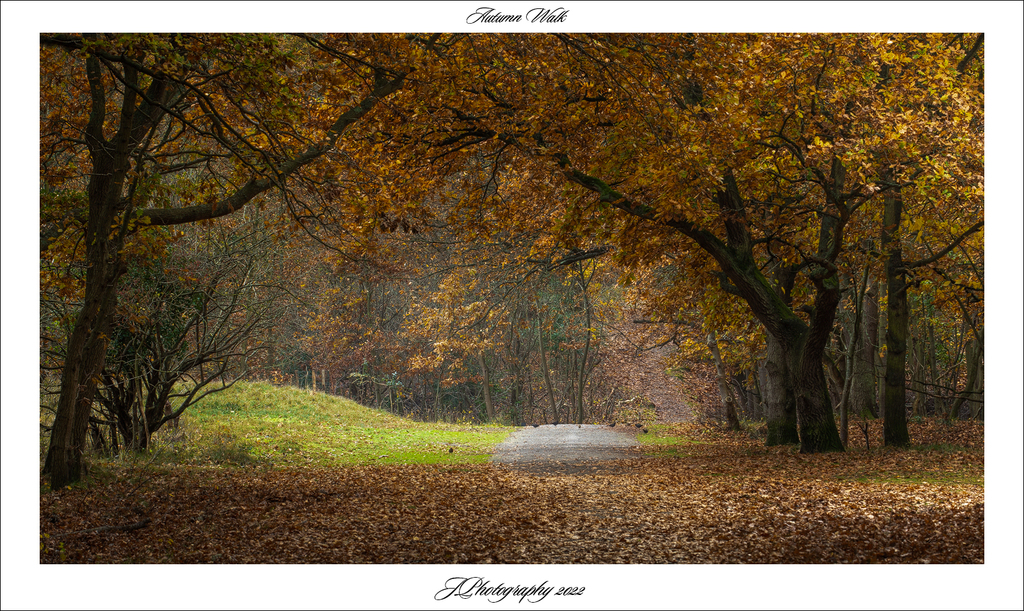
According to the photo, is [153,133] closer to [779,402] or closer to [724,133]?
[724,133]

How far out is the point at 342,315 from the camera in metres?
28.3

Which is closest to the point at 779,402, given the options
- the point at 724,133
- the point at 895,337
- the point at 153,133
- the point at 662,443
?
the point at 895,337

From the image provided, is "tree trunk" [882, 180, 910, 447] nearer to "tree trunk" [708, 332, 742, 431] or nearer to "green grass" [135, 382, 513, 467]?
"tree trunk" [708, 332, 742, 431]

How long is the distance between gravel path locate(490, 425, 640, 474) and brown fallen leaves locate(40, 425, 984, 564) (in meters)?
1.19

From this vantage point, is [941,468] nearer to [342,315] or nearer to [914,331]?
[914,331]

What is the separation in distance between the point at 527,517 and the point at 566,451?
751cm

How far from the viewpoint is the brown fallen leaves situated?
17.7ft

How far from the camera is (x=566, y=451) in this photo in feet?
46.8

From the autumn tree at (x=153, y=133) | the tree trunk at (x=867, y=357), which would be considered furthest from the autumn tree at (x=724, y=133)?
the tree trunk at (x=867, y=357)

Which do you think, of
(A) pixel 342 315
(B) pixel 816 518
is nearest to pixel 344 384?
(A) pixel 342 315

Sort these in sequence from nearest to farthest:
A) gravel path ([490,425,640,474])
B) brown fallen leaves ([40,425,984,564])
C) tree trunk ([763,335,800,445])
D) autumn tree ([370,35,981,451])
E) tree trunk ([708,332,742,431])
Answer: brown fallen leaves ([40,425,984,564]), autumn tree ([370,35,981,451]), gravel path ([490,425,640,474]), tree trunk ([763,335,800,445]), tree trunk ([708,332,742,431])

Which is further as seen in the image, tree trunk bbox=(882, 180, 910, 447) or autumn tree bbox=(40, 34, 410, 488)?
tree trunk bbox=(882, 180, 910, 447)

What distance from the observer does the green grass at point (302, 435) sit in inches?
454

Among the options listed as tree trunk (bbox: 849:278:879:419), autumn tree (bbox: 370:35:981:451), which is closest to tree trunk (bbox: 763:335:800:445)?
autumn tree (bbox: 370:35:981:451)
